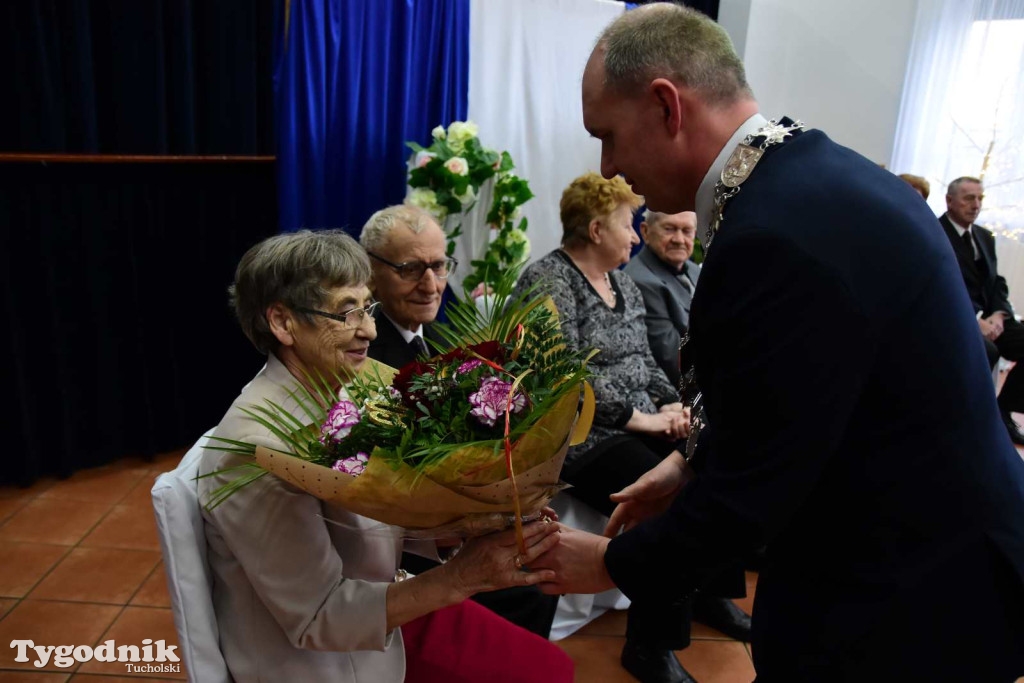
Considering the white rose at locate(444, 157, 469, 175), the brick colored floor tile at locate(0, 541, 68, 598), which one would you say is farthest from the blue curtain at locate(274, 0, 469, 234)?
the brick colored floor tile at locate(0, 541, 68, 598)

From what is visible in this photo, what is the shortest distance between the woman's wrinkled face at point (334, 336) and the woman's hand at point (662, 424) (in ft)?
4.27

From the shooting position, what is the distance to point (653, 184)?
4.07ft

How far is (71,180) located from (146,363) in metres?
Answer: 0.90

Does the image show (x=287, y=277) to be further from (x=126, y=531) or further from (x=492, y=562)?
(x=126, y=531)

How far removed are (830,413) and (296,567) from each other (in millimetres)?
839

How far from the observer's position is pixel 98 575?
2.90 meters

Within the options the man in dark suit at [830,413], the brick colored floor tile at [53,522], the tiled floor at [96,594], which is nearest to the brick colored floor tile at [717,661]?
the tiled floor at [96,594]

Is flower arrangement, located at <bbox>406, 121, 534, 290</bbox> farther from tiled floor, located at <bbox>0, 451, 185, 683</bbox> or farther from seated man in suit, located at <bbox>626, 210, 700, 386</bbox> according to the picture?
tiled floor, located at <bbox>0, 451, 185, 683</bbox>

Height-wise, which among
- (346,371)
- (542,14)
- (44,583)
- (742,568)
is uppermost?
(542,14)

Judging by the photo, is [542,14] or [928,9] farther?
[928,9]

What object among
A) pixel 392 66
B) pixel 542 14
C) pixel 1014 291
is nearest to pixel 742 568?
pixel 392 66

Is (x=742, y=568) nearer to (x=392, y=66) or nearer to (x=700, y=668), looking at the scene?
(x=700, y=668)

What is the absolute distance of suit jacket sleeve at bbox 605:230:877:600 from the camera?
0.97 metres

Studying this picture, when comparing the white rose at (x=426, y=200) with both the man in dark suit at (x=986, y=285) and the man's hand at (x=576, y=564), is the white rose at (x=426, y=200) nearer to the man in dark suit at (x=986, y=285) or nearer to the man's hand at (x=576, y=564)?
the man's hand at (x=576, y=564)
